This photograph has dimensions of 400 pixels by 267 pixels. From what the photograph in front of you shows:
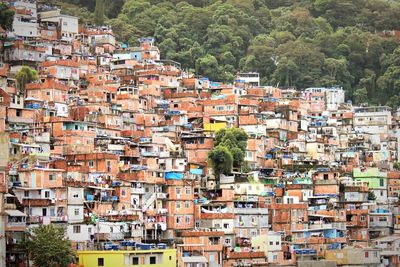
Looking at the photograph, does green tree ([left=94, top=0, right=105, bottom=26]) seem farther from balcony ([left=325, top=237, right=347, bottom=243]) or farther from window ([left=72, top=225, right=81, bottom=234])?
window ([left=72, top=225, right=81, bottom=234])

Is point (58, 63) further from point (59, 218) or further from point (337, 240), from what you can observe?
point (59, 218)

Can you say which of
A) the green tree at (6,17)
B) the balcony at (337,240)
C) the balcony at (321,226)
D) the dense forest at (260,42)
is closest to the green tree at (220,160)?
the balcony at (321,226)

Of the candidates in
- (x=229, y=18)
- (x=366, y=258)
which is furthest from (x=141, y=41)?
(x=366, y=258)

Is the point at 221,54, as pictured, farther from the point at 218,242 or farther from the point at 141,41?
the point at 218,242

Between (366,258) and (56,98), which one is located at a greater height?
(56,98)

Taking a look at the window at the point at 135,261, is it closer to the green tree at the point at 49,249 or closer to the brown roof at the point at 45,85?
the green tree at the point at 49,249

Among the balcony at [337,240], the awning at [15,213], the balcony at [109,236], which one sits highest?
the awning at [15,213]

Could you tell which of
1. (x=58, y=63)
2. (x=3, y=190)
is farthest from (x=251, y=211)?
(x=3, y=190)

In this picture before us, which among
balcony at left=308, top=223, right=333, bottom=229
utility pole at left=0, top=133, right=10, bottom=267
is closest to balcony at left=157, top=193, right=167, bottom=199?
balcony at left=308, top=223, right=333, bottom=229
